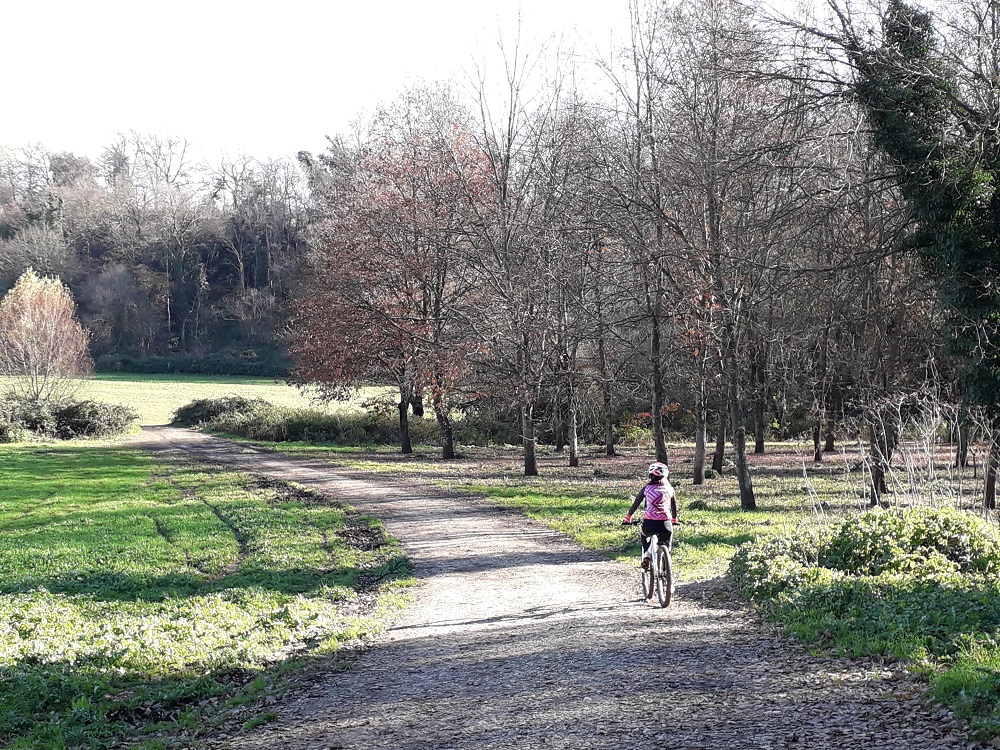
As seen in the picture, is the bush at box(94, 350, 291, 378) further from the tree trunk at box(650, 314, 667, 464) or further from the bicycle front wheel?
the bicycle front wheel

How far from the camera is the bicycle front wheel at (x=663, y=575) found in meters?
11.0

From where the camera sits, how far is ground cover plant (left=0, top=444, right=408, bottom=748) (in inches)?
319

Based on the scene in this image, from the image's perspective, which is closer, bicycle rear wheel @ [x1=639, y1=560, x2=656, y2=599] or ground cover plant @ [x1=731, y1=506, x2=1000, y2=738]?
ground cover plant @ [x1=731, y1=506, x2=1000, y2=738]

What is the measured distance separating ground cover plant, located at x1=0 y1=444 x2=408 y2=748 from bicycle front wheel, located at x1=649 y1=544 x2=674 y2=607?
3.73m

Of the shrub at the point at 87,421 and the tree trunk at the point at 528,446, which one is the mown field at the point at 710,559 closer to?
the tree trunk at the point at 528,446

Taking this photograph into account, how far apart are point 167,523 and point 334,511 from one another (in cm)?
389

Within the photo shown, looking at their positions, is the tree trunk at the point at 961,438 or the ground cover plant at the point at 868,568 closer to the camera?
the ground cover plant at the point at 868,568

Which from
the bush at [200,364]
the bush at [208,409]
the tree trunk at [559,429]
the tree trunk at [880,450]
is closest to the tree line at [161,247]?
the bush at [200,364]

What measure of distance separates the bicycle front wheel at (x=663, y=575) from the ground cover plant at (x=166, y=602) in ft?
12.2

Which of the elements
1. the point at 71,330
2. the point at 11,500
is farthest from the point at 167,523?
the point at 71,330

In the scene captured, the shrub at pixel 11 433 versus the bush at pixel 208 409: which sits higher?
the bush at pixel 208 409

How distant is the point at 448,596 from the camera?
12.8 meters

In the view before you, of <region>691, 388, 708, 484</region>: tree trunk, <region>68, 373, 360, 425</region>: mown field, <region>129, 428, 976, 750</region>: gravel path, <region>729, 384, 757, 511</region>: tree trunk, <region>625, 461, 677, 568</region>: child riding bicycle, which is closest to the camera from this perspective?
<region>129, 428, 976, 750</region>: gravel path

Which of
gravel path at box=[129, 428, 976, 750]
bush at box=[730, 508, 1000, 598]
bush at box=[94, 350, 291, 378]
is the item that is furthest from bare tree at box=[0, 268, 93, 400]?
bush at box=[730, 508, 1000, 598]
